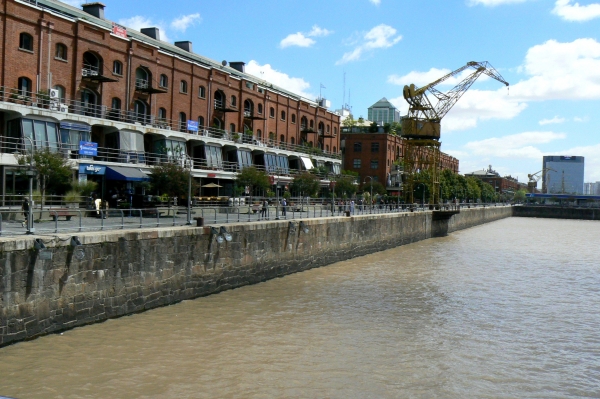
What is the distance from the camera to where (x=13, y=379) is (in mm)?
12477

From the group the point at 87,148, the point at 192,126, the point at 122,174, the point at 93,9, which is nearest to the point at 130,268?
the point at 87,148

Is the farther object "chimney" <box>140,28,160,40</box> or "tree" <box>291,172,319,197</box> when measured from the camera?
"chimney" <box>140,28,160,40</box>

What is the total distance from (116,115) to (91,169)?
7.29m

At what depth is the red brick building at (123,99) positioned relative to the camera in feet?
113

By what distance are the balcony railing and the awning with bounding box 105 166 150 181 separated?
423 cm

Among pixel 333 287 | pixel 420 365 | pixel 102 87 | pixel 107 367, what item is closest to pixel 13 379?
pixel 107 367

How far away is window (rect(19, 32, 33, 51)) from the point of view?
115 feet

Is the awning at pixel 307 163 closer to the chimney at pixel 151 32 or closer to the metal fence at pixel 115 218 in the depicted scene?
the chimney at pixel 151 32

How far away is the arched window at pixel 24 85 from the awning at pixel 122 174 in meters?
6.29

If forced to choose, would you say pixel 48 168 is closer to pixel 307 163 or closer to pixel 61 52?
pixel 61 52

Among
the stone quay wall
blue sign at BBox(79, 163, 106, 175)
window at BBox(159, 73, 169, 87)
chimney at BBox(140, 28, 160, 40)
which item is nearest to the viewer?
Answer: the stone quay wall

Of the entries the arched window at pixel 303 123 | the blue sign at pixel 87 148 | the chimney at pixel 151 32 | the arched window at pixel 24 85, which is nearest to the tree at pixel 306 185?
the arched window at pixel 303 123

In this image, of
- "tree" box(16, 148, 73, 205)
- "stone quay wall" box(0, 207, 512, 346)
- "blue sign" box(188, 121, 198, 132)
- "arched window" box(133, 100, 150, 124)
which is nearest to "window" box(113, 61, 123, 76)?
"arched window" box(133, 100, 150, 124)

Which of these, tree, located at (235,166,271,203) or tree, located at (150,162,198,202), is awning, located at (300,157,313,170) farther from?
tree, located at (150,162,198,202)
